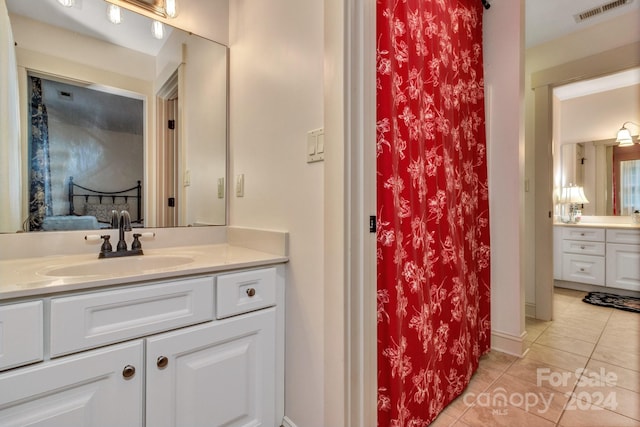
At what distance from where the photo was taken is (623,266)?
305 centimetres

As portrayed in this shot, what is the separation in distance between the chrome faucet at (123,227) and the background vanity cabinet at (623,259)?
432 cm

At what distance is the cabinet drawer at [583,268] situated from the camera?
10.5ft

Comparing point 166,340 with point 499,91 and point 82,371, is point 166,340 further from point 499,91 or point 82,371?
point 499,91

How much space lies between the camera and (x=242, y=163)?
5.09 feet

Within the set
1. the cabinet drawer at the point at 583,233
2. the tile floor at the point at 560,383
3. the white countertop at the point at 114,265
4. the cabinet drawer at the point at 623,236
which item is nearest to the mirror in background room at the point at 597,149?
the cabinet drawer at the point at 583,233

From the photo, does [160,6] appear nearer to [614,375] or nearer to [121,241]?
[121,241]

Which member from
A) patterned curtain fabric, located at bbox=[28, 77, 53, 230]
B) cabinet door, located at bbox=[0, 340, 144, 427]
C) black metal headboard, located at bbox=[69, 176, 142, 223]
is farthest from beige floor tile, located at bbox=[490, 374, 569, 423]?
patterned curtain fabric, located at bbox=[28, 77, 53, 230]

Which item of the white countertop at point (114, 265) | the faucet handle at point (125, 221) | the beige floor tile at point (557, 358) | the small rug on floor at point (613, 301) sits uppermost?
the faucet handle at point (125, 221)

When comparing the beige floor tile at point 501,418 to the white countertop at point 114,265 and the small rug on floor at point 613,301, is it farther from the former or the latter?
the small rug on floor at point 613,301

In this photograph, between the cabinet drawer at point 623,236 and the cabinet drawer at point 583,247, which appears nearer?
the cabinet drawer at point 623,236

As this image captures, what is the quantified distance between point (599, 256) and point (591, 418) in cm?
266

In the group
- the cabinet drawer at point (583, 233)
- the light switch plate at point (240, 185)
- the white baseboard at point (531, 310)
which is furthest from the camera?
the cabinet drawer at point (583, 233)

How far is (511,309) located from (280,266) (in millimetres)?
1584

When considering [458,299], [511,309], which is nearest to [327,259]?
[458,299]
